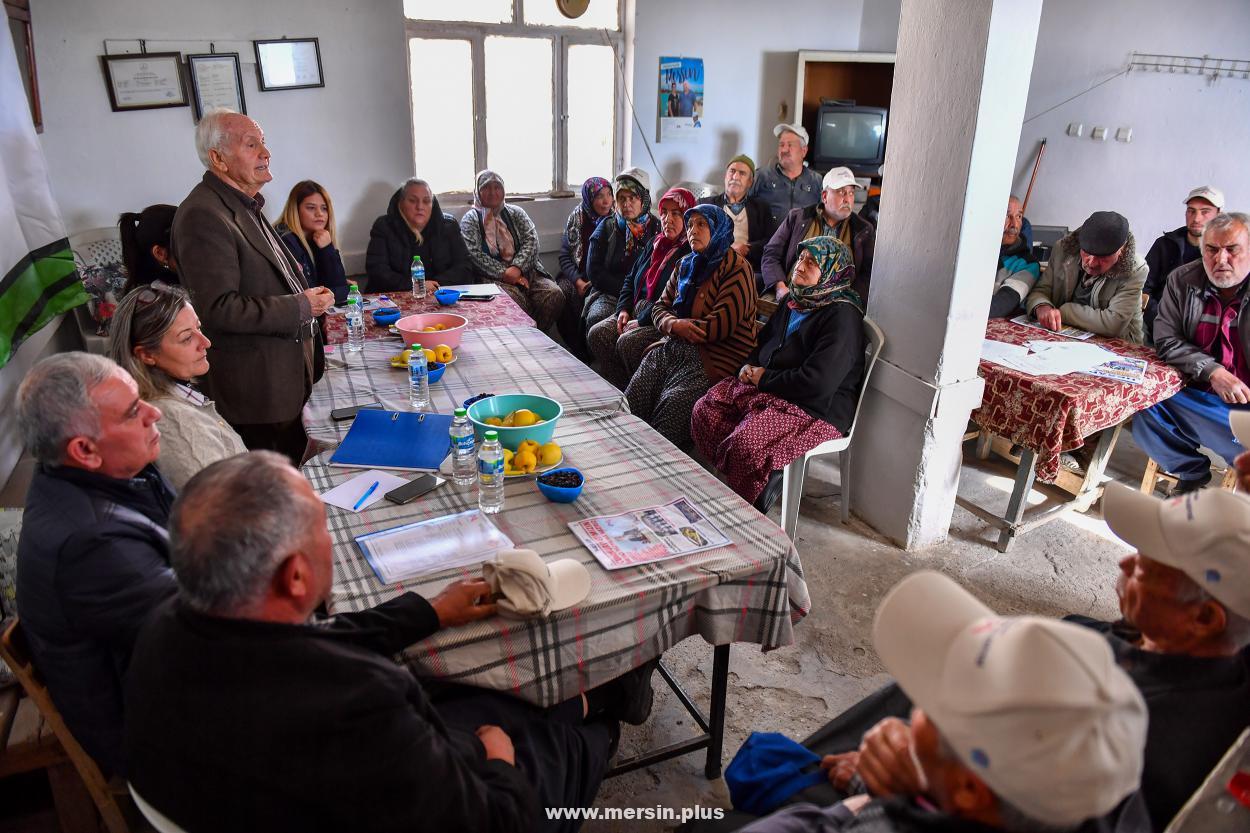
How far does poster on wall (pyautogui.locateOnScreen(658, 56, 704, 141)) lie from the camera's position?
583 cm

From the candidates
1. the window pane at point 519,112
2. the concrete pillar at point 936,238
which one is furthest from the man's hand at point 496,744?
the window pane at point 519,112

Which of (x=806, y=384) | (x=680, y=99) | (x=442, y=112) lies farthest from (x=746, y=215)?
(x=806, y=384)

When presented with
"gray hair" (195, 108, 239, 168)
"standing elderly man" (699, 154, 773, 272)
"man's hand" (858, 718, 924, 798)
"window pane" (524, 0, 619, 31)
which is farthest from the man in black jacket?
"window pane" (524, 0, 619, 31)

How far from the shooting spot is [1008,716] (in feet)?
2.79

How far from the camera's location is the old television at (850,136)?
630cm

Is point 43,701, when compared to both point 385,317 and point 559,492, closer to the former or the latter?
point 559,492

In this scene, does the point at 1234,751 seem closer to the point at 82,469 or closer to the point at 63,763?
the point at 82,469

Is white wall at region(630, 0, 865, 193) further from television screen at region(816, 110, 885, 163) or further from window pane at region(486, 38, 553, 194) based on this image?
window pane at region(486, 38, 553, 194)

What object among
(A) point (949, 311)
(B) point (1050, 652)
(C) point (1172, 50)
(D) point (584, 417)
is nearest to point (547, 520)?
(D) point (584, 417)

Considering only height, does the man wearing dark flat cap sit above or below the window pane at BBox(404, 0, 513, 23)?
below

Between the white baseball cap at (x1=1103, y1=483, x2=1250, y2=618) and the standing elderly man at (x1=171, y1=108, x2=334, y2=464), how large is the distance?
2528 mm

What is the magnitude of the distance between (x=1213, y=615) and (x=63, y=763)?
2361 mm

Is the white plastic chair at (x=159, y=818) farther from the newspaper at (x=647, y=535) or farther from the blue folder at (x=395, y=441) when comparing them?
the blue folder at (x=395, y=441)

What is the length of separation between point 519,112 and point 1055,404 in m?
4.30
